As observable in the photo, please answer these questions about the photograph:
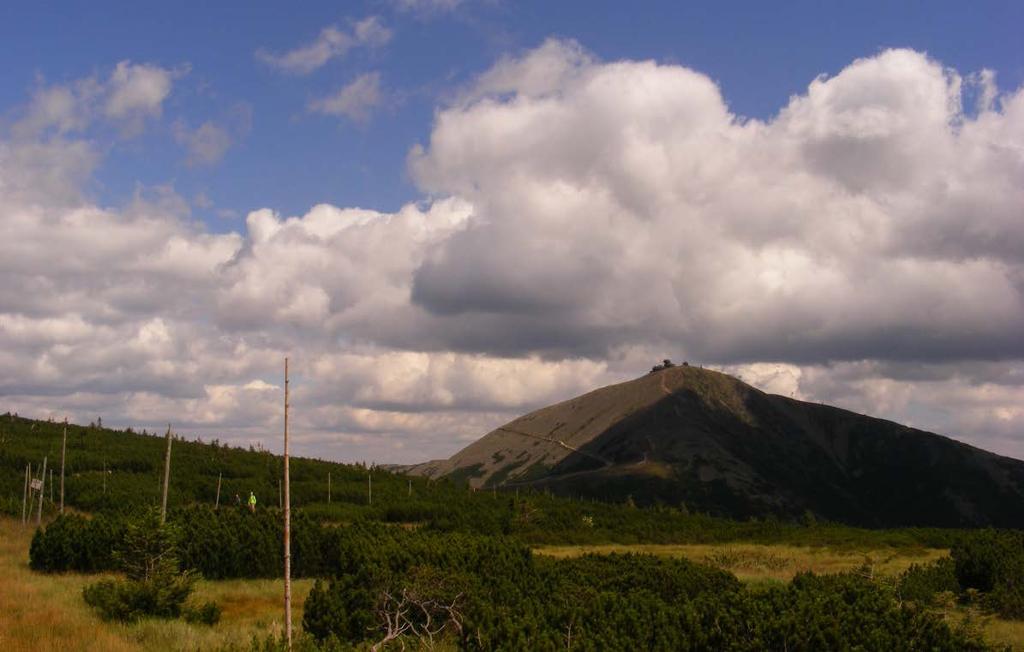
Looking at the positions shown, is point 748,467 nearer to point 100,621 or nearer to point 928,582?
point 928,582

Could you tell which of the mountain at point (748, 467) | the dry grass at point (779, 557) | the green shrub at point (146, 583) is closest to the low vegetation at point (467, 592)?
the green shrub at point (146, 583)

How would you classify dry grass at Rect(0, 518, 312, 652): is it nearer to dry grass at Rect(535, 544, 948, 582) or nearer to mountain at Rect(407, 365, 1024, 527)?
dry grass at Rect(535, 544, 948, 582)

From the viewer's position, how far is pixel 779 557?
1786 inches

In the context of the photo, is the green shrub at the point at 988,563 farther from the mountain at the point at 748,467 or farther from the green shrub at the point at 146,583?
the mountain at the point at 748,467

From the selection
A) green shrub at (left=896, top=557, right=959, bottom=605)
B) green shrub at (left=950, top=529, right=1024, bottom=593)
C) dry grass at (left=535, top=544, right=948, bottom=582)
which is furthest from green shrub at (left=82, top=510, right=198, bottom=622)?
green shrub at (left=950, top=529, right=1024, bottom=593)

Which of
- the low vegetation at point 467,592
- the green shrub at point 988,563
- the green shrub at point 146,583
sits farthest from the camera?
the green shrub at point 988,563

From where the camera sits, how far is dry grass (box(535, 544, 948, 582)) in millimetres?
37666

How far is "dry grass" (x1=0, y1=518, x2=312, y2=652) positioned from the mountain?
11527 cm

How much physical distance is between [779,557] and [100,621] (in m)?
36.0

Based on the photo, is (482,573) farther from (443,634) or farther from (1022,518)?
(1022,518)

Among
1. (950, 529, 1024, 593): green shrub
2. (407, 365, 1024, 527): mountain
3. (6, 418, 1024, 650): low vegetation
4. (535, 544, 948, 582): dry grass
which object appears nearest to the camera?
(6, 418, 1024, 650): low vegetation

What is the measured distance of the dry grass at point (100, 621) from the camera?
49.4 feet

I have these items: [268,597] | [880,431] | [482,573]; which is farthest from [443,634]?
[880,431]

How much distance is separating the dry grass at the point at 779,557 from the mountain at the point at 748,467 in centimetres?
8483
